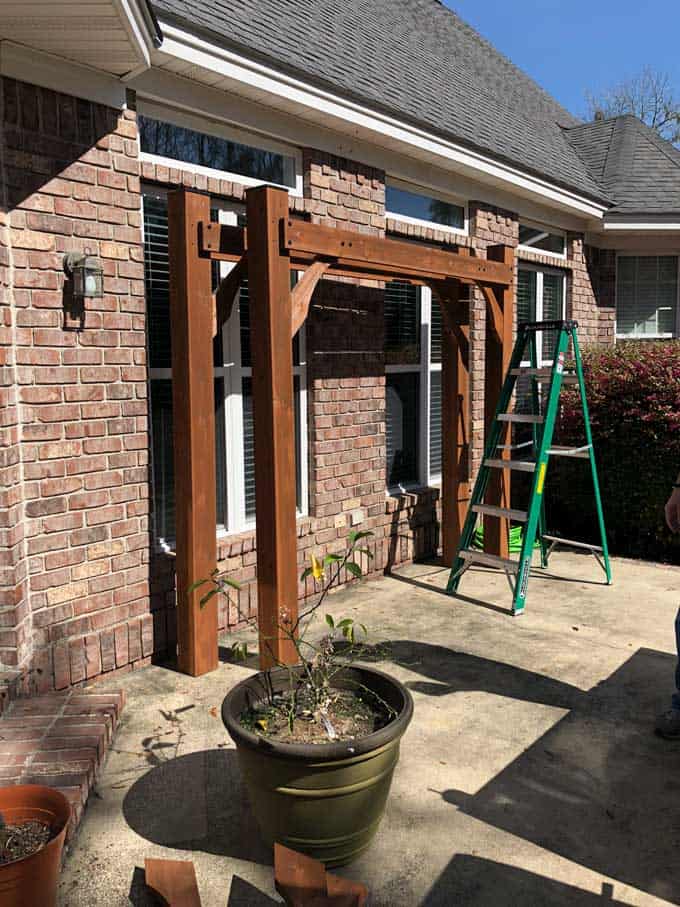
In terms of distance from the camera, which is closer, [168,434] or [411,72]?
[168,434]

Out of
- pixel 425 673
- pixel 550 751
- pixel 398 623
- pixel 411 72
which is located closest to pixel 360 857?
pixel 550 751

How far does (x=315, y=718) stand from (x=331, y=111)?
158 inches

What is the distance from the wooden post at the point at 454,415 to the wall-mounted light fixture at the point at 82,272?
3205mm

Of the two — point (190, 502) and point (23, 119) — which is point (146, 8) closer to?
point (23, 119)

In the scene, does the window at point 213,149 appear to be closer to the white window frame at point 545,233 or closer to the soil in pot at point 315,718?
the soil in pot at point 315,718

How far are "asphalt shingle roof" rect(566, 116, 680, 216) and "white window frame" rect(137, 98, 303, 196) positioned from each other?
5.27m

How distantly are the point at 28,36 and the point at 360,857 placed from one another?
12.4ft

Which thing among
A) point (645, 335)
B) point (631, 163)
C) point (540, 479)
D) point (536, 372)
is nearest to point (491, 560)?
point (540, 479)

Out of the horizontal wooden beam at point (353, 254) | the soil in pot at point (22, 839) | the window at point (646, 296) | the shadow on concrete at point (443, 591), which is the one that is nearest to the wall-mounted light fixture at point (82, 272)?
the horizontal wooden beam at point (353, 254)

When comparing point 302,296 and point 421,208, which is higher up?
point 421,208

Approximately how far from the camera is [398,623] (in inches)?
206

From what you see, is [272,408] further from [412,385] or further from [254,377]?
[412,385]

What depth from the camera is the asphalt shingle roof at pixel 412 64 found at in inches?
193

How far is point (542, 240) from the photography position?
8.64m
